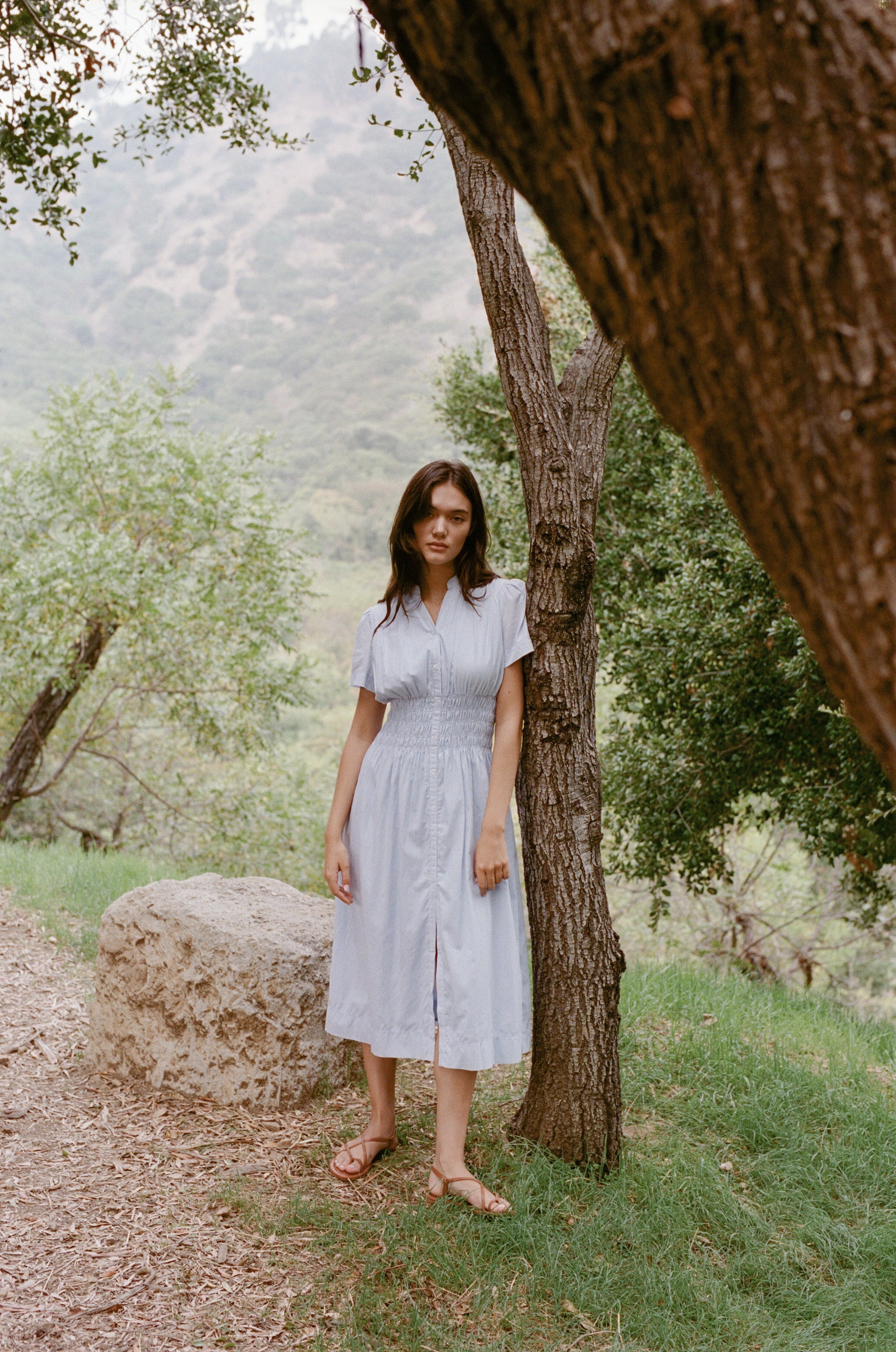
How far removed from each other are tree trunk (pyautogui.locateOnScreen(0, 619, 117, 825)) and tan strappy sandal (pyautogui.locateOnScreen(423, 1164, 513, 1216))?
301 inches

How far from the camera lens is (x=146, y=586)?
9.38 metres

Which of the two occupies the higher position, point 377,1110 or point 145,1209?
point 377,1110

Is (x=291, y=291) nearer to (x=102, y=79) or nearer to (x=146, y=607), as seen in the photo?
(x=146, y=607)

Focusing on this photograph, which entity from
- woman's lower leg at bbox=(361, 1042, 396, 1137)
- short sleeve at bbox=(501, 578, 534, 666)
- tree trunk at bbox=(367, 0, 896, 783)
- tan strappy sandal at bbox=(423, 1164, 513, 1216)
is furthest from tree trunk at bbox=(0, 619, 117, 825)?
tree trunk at bbox=(367, 0, 896, 783)

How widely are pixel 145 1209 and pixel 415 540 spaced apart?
2150 millimetres

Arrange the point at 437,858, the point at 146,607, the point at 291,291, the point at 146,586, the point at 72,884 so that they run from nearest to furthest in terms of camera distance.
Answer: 1. the point at 437,858
2. the point at 72,884
3. the point at 146,607
4. the point at 146,586
5. the point at 291,291

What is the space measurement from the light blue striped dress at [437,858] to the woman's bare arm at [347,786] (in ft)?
0.11

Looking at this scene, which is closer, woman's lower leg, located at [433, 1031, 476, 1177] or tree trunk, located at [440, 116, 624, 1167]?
woman's lower leg, located at [433, 1031, 476, 1177]

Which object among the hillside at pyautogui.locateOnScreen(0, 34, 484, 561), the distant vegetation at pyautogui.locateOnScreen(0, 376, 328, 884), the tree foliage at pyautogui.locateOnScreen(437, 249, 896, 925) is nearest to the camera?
the tree foliage at pyautogui.locateOnScreen(437, 249, 896, 925)

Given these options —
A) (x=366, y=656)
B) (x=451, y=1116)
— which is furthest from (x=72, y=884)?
(x=451, y=1116)

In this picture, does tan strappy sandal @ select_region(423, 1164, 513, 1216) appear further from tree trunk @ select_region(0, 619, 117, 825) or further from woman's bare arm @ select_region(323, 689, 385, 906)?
tree trunk @ select_region(0, 619, 117, 825)

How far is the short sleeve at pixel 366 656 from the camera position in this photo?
3.19 m

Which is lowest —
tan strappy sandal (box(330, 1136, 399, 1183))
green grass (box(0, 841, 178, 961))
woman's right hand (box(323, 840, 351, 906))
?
tan strappy sandal (box(330, 1136, 399, 1183))

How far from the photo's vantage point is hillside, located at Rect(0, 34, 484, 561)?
127ft
